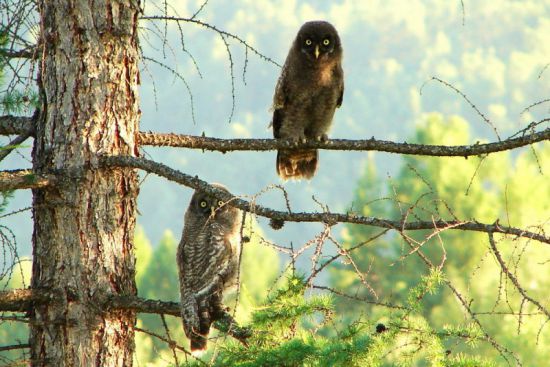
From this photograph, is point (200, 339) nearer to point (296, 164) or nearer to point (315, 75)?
point (296, 164)

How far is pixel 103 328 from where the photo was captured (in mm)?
4848

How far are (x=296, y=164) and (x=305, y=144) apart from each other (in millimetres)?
2314

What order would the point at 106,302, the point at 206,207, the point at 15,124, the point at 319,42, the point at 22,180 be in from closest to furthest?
the point at 22,180 → the point at 106,302 → the point at 15,124 → the point at 206,207 → the point at 319,42

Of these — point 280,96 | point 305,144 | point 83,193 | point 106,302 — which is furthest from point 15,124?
point 280,96

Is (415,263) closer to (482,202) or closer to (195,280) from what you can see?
(482,202)

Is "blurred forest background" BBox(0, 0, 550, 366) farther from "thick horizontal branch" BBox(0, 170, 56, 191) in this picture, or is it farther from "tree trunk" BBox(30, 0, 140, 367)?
"thick horizontal branch" BBox(0, 170, 56, 191)

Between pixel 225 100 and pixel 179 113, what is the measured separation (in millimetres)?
21466

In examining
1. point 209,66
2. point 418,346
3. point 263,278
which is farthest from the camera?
point 209,66

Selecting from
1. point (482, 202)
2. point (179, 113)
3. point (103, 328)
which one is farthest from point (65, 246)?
point (179, 113)

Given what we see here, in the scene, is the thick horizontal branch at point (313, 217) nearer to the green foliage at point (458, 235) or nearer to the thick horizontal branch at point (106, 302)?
the thick horizontal branch at point (106, 302)

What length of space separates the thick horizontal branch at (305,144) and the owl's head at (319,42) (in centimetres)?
223

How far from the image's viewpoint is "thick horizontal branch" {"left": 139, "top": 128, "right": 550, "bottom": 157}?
4.67 m

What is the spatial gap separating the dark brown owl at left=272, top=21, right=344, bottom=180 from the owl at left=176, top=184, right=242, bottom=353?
2.45 feet

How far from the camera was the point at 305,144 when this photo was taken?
18.1 ft
